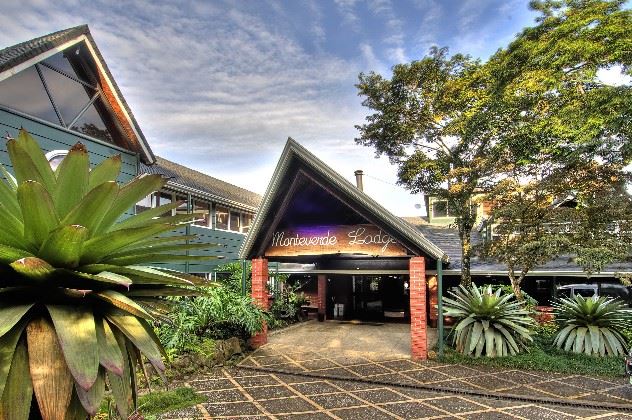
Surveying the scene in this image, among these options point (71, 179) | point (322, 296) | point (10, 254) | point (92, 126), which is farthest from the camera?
point (322, 296)

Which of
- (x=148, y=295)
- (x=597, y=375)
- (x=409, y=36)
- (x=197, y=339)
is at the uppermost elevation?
(x=409, y=36)

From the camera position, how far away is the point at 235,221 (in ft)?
74.5

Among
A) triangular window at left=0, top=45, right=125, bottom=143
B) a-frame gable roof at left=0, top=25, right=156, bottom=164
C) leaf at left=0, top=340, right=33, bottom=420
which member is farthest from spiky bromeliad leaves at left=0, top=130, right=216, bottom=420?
triangular window at left=0, top=45, right=125, bottom=143

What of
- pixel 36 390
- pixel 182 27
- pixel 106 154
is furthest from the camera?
pixel 106 154

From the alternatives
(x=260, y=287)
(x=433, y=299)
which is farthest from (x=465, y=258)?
(x=260, y=287)

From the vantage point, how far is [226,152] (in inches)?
1068

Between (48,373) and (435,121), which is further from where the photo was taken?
(435,121)

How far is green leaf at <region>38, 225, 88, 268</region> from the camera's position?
189 cm

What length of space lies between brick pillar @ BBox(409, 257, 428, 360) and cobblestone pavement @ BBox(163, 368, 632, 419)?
2526 millimetres

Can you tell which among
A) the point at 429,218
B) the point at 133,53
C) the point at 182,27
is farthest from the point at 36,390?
the point at 429,218

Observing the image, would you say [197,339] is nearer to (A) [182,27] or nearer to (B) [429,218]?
(A) [182,27]

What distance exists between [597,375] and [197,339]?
951 centimetres

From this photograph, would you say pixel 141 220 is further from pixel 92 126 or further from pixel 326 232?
pixel 92 126

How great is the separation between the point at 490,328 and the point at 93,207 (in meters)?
11.6
